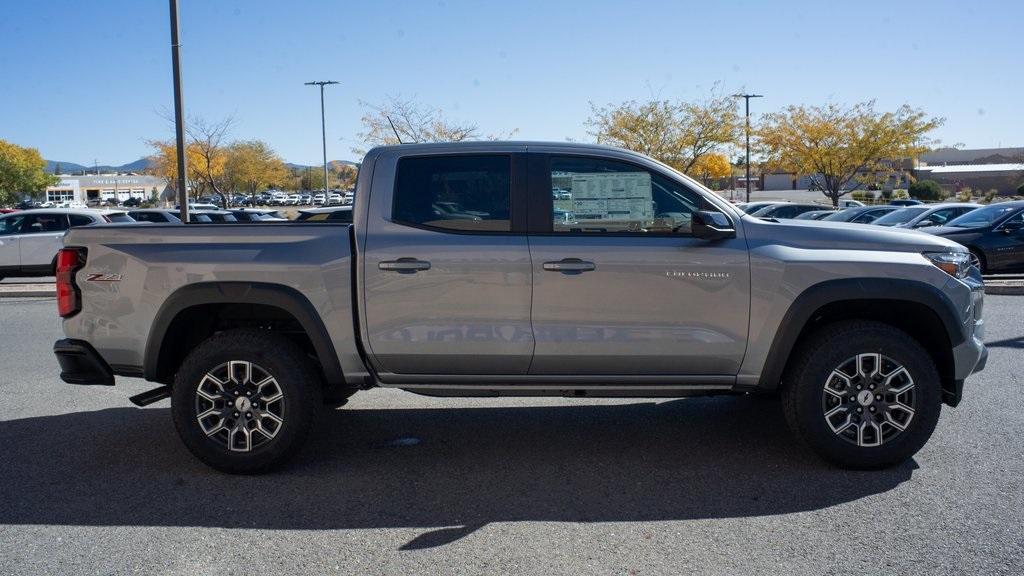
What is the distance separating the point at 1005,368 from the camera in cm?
794

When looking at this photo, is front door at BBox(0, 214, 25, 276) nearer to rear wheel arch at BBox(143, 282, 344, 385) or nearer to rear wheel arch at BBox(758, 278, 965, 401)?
rear wheel arch at BBox(143, 282, 344, 385)

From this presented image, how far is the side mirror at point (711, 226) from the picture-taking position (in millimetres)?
4887

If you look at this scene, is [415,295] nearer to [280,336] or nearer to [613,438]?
[280,336]

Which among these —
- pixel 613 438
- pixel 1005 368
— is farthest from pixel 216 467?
pixel 1005 368

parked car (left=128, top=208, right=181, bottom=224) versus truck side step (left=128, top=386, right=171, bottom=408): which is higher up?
parked car (left=128, top=208, right=181, bottom=224)

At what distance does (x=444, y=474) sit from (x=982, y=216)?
14.7m

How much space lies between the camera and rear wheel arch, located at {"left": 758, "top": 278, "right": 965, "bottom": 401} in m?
4.96

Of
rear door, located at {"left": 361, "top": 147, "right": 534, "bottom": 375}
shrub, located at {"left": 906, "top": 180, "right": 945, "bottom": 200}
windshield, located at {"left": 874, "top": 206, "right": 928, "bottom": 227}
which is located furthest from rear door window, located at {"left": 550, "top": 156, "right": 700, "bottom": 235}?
shrub, located at {"left": 906, "top": 180, "right": 945, "bottom": 200}

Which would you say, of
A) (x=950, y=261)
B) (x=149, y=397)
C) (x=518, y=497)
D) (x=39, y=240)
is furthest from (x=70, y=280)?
(x=39, y=240)

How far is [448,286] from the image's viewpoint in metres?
5.02

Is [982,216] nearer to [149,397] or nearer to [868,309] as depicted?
[868,309]

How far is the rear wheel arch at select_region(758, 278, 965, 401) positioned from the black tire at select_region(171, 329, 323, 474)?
276 cm

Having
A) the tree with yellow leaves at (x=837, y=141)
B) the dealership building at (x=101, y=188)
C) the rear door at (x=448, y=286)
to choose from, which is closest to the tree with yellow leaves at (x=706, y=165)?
the tree with yellow leaves at (x=837, y=141)

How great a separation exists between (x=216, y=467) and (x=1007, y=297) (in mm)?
13196
